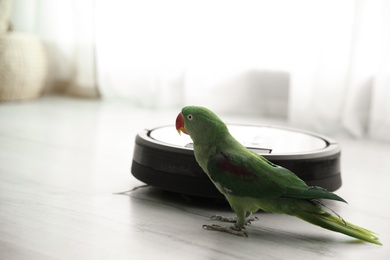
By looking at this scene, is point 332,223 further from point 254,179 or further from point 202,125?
point 202,125

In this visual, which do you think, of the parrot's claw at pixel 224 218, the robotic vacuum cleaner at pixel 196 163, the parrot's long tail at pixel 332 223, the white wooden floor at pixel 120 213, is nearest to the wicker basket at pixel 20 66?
the white wooden floor at pixel 120 213

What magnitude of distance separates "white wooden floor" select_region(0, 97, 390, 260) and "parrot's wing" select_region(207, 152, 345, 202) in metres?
0.09

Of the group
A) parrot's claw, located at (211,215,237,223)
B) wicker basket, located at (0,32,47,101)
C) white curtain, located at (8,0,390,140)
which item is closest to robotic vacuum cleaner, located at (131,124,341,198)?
parrot's claw, located at (211,215,237,223)

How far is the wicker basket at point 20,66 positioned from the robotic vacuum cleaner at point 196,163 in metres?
1.49

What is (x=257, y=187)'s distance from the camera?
1170 millimetres

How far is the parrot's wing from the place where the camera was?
1.16m

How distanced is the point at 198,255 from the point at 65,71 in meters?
2.25

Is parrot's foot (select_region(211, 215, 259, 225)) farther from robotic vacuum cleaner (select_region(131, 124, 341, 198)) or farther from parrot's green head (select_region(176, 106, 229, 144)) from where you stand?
parrot's green head (select_region(176, 106, 229, 144))

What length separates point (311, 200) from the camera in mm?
1181

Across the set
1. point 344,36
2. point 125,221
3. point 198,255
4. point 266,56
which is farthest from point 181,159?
point 266,56

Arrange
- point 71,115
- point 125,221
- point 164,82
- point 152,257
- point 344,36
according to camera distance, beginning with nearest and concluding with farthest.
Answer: point 152,257 < point 125,221 < point 344,36 < point 71,115 < point 164,82

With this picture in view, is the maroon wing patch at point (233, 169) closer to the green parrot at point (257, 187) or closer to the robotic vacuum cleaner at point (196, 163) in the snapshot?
the green parrot at point (257, 187)

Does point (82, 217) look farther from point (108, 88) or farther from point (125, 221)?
point (108, 88)

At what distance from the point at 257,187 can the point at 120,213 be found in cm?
31
